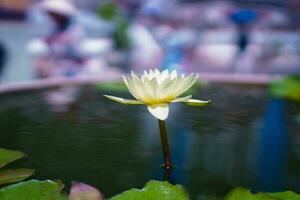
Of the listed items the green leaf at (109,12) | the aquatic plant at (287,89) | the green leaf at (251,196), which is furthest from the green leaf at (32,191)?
the green leaf at (109,12)

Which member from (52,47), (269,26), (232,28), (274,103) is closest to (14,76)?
(52,47)

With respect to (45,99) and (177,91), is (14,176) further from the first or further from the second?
(45,99)

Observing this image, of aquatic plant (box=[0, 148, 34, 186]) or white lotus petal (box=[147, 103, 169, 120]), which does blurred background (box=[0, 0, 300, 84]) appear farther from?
white lotus petal (box=[147, 103, 169, 120])

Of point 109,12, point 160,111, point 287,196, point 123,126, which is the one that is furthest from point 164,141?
point 109,12

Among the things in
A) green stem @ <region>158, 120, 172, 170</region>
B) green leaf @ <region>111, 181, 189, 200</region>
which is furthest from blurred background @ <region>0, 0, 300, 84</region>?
green leaf @ <region>111, 181, 189, 200</region>

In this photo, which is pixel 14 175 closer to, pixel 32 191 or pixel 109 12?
pixel 32 191

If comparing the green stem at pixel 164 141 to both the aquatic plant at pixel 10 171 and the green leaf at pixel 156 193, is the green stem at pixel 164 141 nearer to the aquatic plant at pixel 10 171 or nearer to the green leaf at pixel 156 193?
the green leaf at pixel 156 193
